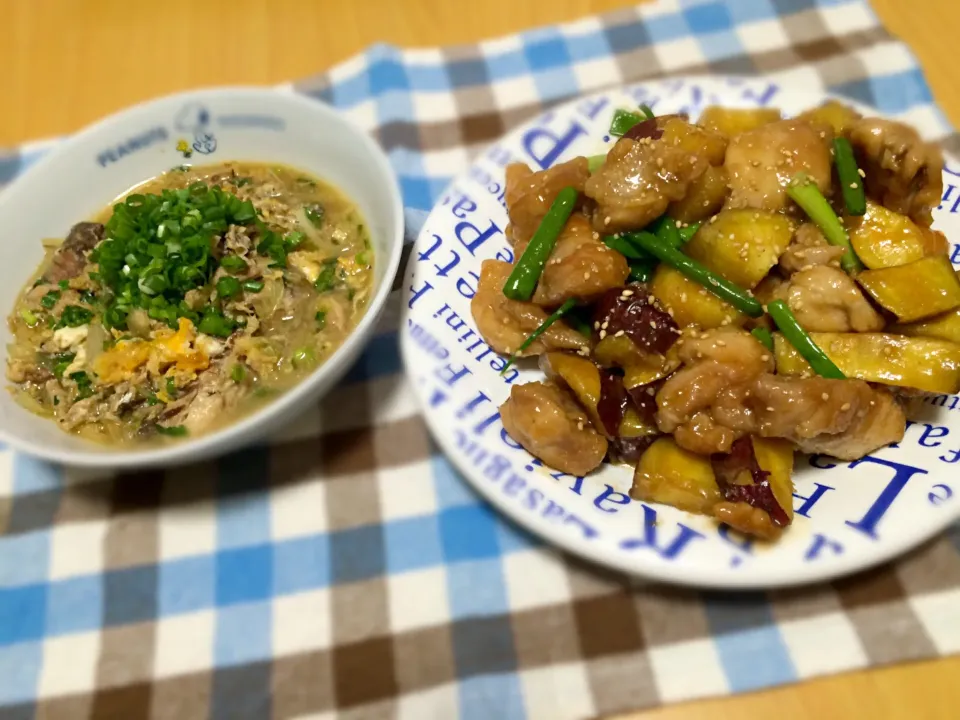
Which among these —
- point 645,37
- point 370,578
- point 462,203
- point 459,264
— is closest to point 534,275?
point 459,264

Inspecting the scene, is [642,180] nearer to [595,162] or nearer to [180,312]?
[595,162]

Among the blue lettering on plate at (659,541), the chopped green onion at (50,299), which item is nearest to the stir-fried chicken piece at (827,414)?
the blue lettering on plate at (659,541)

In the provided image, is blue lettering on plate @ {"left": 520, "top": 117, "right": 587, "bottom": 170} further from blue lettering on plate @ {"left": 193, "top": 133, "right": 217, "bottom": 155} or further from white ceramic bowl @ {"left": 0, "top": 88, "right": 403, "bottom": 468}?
blue lettering on plate @ {"left": 193, "top": 133, "right": 217, "bottom": 155}

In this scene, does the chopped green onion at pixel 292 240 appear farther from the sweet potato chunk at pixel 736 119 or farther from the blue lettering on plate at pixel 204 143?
the sweet potato chunk at pixel 736 119

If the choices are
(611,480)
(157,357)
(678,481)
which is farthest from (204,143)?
(678,481)

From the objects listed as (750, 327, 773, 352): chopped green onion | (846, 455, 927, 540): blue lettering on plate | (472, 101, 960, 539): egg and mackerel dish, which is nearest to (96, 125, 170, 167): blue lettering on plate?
(472, 101, 960, 539): egg and mackerel dish

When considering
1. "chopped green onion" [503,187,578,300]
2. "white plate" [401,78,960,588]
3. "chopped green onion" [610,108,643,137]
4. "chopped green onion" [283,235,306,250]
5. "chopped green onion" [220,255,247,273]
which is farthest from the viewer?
"chopped green onion" [610,108,643,137]
